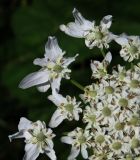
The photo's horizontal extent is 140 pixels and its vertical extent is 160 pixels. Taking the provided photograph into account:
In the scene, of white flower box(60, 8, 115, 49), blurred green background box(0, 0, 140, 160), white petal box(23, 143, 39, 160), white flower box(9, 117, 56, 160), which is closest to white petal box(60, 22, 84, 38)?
white flower box(60, 8, 115, 49)

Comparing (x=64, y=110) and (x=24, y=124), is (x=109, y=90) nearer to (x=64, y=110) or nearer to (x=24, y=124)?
(x=64, y=110)

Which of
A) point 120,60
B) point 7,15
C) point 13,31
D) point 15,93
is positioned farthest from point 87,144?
point 7,15

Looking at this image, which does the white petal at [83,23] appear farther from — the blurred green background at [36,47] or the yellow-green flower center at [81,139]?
the blurred green background at [36,47]

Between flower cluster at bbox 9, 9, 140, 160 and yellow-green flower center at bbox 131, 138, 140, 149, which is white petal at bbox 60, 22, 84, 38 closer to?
flower cluster at bbox 9, 9, 140, 160

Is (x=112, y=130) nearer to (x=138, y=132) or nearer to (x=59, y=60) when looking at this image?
(x=138, y=132)

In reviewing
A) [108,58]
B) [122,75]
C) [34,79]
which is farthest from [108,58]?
[34,79]

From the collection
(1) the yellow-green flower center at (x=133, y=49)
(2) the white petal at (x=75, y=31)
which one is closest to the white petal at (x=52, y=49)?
(2) the white petal at (x=75, y=31)
